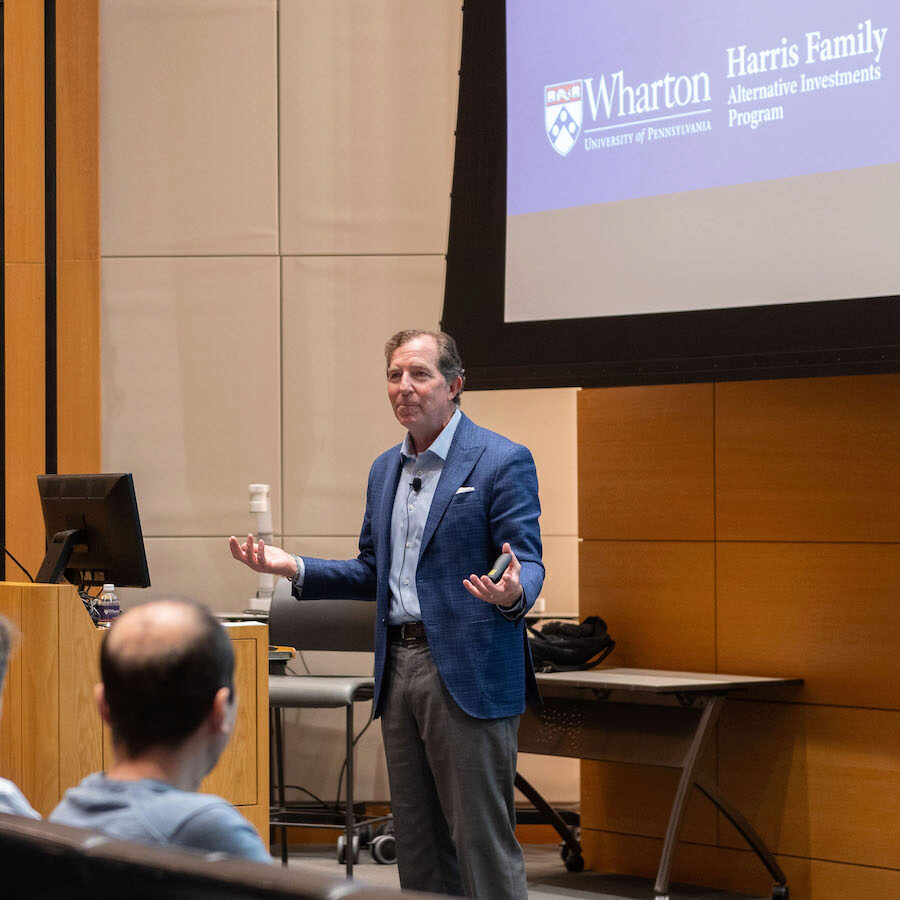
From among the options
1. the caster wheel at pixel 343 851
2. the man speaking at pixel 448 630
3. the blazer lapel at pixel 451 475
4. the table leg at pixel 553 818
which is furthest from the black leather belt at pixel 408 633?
the caster wheel at pixel 343 851

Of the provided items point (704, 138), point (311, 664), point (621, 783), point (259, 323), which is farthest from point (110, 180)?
point (621, 783)

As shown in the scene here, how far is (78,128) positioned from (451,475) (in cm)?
343

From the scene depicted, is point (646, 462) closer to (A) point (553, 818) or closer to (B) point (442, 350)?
(A) point (553, 818)

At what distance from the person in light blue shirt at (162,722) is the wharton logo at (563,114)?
11.7 feet

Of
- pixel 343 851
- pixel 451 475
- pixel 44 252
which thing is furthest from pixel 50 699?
pixel 44 252

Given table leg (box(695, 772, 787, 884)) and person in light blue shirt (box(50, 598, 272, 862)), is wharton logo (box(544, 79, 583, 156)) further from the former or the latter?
person in light blue shirt (box(50, 598, 272, 862))

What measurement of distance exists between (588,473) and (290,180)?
74.0 inches

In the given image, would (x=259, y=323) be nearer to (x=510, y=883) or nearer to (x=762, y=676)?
(x=762, y=676)

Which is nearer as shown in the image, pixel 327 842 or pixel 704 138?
pixel 704 138

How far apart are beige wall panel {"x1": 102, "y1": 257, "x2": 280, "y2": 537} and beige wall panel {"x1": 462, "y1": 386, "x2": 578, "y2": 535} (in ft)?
3.03

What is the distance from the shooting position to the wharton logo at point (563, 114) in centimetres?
468

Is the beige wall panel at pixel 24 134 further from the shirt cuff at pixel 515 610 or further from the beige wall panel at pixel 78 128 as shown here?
the shirt cuff at pixel 515 610

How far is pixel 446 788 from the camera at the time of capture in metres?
2.98

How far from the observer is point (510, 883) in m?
2.96
